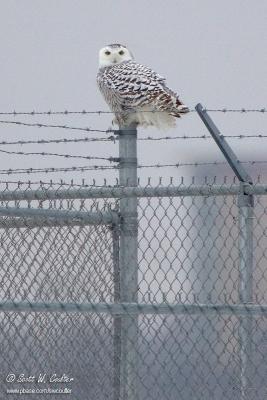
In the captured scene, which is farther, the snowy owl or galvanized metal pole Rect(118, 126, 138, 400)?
the snowy owl

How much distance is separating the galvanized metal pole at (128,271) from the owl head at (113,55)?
2.08 m

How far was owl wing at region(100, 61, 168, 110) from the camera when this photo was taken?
242 inches

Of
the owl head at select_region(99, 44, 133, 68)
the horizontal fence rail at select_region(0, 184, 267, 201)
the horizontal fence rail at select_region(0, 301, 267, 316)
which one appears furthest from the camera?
the owl head at select_region(99, 44, 133, 68)

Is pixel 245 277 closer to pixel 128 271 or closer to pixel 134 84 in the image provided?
pixel 128 271

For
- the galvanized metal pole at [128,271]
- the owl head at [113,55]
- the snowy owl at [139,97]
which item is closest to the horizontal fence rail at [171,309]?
the galvanized metal pole at [128,271]

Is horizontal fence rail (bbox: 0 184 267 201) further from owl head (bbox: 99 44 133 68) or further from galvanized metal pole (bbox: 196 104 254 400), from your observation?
owl head (bbox: 99 44 133 68)

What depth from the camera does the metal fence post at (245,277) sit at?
4.66 meters

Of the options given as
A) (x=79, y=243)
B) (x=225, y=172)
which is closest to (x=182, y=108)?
(x=79, y=243)

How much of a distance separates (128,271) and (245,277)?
0.48 m

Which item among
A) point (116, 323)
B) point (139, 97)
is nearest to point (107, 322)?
point (116, 323)

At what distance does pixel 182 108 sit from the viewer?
→ 6051mm

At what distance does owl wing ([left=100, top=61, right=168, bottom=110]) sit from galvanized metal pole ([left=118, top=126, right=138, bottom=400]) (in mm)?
949

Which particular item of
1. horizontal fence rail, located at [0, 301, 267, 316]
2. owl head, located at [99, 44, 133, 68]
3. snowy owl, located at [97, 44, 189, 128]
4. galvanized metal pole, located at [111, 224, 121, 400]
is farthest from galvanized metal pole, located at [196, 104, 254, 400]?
owl head, located at [99, 44, 133, 68]

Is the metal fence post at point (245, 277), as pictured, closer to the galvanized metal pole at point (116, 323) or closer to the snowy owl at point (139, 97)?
the galvanized metal pole at point (116, 323)
